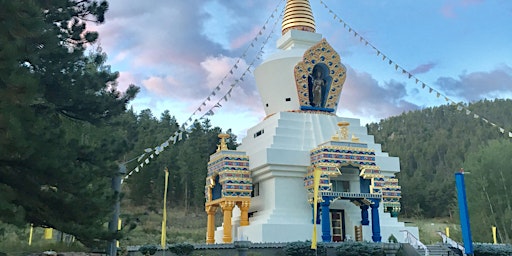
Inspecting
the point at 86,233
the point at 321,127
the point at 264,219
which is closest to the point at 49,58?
the point at 86,233

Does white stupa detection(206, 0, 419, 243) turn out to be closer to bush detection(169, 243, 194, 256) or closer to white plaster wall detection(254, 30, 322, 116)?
white plaster wall detection(254, 30, 322, 116)

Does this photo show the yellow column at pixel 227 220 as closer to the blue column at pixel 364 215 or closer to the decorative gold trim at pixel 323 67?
the blue column at pixel 364 215

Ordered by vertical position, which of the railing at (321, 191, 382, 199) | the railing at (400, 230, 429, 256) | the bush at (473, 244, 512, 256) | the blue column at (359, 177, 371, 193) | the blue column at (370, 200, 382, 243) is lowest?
the bush at (473, 244, 512, 256)

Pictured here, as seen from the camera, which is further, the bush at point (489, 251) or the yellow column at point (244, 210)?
the yellow column at point (244, 210)

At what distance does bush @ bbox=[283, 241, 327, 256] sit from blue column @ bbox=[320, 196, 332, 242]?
3.39ft

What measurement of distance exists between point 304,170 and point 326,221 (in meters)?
2.53

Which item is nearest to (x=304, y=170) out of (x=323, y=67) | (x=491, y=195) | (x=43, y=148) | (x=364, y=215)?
(x=364, y=215)

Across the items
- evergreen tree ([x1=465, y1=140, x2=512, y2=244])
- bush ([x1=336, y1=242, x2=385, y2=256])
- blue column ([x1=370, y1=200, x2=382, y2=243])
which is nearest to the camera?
bush ([x1=336, y1=242, x2=385, y2=256])

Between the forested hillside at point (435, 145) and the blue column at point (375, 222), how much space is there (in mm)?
8138

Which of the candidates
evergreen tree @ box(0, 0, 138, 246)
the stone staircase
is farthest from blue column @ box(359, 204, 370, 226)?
evergreen tree @ box(0, 0, 138, 246)

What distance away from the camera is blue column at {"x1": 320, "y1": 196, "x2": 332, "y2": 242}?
60.6 feet

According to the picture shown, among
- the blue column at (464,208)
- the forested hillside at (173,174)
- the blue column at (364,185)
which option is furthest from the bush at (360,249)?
the forested hillside at (173,174)

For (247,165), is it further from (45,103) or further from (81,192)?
(81,192)

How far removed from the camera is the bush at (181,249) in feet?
53.4
